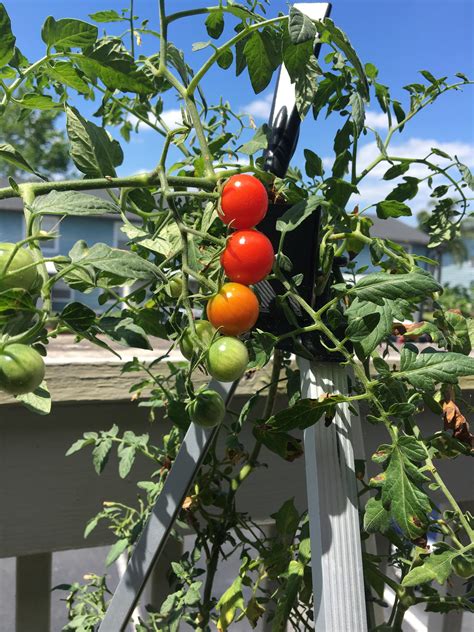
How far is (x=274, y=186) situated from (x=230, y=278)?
163mm

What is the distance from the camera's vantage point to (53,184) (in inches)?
13.9

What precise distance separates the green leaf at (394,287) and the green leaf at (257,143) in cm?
21

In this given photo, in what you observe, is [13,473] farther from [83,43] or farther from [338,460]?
Answer: [83,43]

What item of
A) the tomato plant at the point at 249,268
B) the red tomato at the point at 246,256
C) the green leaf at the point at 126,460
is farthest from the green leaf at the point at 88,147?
the green leaf at the point at 126,460

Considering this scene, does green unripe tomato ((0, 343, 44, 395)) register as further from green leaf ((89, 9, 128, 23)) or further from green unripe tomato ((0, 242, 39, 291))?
green leaf ((89, 9, 128, 23))

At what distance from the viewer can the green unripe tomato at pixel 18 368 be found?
11.3 inches

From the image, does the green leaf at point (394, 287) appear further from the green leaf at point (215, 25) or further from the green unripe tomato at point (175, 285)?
the green leaf at point (215, 25)

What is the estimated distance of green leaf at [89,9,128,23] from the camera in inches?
23.4

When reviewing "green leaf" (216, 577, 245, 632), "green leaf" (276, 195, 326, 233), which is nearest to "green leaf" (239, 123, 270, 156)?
"green leaf" (276, 195, 326, 233)

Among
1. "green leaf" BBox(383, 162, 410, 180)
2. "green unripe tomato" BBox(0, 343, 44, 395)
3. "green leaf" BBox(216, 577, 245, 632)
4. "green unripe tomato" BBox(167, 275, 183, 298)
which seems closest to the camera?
"green unripe tomato" BBox(0, 343, 44, 395)

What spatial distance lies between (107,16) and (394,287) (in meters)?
0.46

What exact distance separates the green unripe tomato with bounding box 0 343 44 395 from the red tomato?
0.16m

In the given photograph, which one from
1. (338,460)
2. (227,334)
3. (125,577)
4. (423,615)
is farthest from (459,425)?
(423,615)

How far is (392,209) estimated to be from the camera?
1.92 ft
